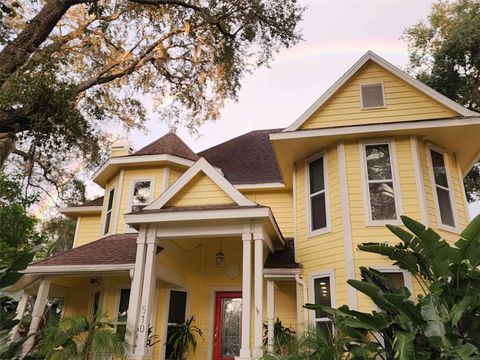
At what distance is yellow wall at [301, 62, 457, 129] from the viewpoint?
8.58 meters

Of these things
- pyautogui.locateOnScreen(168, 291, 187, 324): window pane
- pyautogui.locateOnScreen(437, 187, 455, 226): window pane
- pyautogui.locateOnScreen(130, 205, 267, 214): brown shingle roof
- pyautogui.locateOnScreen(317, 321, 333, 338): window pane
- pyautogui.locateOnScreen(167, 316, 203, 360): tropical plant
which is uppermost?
pyautogui.locateOnScreen(437, 187, 455, 226): window pane

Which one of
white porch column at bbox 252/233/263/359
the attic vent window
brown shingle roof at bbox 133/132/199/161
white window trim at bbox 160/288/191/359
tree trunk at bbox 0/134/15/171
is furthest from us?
tree trunk at bbox 0/134/15/171

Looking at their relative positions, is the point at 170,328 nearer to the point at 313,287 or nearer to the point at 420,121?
the point at 313,287

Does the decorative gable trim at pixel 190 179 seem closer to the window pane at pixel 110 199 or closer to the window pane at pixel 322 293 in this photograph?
the window pane at pixel 322 293

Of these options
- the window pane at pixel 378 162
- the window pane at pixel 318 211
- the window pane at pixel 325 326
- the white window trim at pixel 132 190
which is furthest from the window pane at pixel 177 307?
the window pane at pixel 378 162

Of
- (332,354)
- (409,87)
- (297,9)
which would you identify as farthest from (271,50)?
(332,354)

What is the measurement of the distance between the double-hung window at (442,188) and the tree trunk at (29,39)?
10.5 m

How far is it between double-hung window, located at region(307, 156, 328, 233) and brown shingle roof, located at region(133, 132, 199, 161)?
13.9 ft

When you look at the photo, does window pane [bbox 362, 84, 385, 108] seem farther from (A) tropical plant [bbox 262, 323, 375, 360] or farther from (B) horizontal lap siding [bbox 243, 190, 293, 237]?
(A) tropical plant [bbox 262, 323, 375, 360]

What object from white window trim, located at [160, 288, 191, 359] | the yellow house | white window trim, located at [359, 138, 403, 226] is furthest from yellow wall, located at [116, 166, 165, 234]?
white window trim, located at [359, 138, 403, 226]

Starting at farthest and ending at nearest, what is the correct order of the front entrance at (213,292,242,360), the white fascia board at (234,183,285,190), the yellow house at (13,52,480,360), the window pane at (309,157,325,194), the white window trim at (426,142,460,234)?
the white fascia board at (234,183,285,190), the front entrance at (213,292,242,360), the window pane at (309,157,325,194), the white window trim at (426,142,460,234), the yellow house at (13,52,480,360)

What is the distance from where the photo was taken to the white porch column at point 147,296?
713cm

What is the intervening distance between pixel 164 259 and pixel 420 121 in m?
6.59

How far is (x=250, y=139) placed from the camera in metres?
14.2
